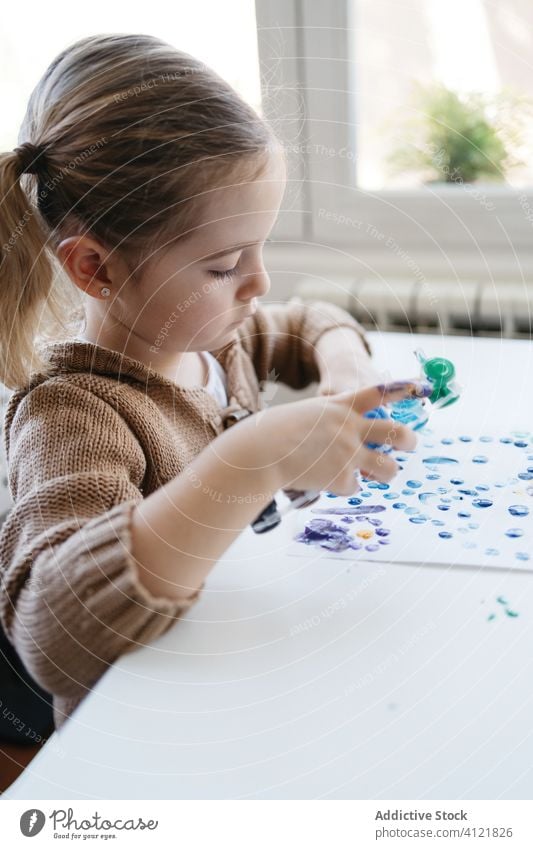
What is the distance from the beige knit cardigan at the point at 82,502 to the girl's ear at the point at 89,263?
0.04 m

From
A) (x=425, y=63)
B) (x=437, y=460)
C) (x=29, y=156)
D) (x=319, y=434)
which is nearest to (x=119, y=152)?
(x=29, y=156)

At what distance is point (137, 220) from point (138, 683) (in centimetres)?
26

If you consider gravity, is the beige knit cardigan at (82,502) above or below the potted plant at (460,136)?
below

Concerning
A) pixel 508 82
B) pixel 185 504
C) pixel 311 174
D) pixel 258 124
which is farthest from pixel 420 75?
pixel 185 504

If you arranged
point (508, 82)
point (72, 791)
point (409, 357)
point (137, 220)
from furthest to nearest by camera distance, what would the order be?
point (508, 82) → point (409, 357) → point (137, 220) → point (72, 791)

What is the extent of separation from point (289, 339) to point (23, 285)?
0.34 meters

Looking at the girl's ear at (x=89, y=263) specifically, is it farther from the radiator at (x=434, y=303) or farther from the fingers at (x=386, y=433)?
the radiator at (x=434, y=303)

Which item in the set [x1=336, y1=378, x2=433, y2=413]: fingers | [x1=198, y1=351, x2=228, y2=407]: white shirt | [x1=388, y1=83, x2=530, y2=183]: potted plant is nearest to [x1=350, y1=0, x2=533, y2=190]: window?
[x1=388, y1=83, x2=530, y2=183]: potted plant

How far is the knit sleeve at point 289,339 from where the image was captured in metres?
0.79

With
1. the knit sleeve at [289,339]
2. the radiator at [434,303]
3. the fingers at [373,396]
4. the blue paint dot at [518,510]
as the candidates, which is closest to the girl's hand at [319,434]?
the fingers at [373,396]

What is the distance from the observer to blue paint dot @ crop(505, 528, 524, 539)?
490 mm

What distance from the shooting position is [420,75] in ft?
3.23

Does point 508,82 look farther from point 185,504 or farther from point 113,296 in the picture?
point 185,504

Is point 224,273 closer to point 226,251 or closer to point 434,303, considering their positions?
point 226,251
